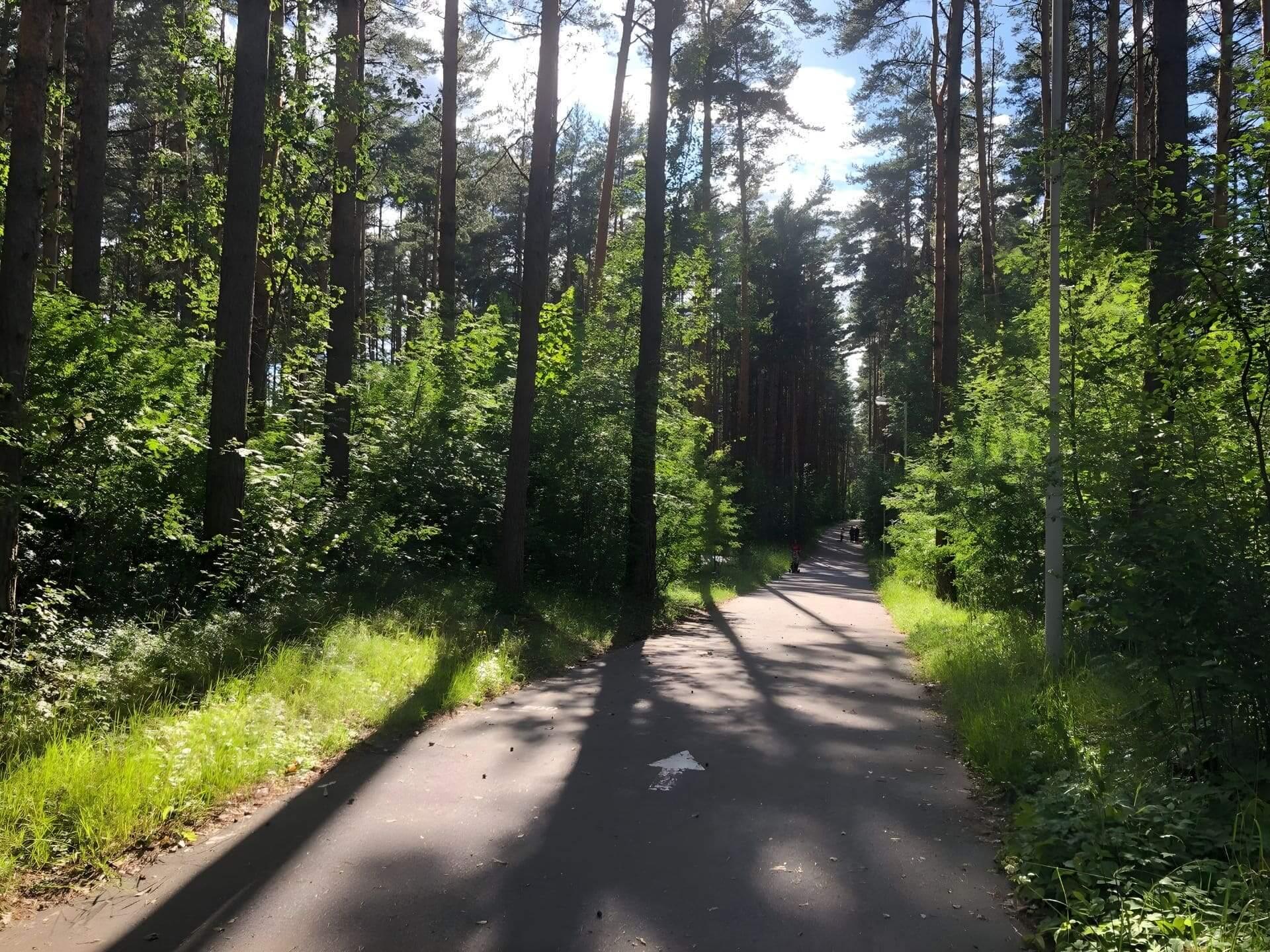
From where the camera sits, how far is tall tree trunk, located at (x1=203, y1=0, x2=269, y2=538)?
948 cm

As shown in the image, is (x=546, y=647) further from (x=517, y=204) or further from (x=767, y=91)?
(x=517, y=204)

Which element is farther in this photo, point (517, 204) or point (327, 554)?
point (517, 204)

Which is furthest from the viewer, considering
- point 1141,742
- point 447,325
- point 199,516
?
point 447,325

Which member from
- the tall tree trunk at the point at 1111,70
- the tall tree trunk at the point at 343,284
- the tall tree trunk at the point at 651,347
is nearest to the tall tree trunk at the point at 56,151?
the tall tree trunk at the point at 343,284

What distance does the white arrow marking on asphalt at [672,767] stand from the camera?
20.3 feet

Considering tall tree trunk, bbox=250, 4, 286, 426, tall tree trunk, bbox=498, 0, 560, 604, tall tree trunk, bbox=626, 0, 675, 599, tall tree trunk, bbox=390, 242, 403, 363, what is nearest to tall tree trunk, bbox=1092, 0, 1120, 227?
tall tree trunk, bbox=626, 0, 675, 599

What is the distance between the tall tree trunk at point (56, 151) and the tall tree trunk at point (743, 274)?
1959 cm

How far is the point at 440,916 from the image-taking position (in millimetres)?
4035

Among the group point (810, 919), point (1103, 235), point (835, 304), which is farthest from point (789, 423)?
point (810, 919)

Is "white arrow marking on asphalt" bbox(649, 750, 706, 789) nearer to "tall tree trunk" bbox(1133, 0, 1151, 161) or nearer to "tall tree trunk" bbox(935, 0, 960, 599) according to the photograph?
"tall tree trunk" bbox(1133, 0, 1151, 161)

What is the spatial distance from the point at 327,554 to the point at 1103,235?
9.74 m

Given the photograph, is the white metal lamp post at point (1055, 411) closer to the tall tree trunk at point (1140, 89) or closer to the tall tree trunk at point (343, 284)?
the tall tree trunk at point (1140, 89)

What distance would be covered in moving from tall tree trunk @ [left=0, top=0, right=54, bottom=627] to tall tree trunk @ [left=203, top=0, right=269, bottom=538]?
7.99 ft

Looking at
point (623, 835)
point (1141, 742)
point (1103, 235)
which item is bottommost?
point (623, 835)
